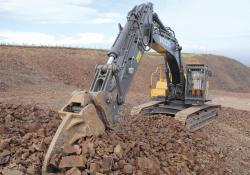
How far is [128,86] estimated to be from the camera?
7004 millimetres

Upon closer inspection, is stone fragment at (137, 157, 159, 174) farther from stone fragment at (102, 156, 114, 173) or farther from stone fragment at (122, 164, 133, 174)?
stone fragment at (102, 156, 114, 173)

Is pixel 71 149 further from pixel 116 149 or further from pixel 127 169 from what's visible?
pixel 127 169

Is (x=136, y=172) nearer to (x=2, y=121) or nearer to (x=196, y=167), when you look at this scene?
(x=196, y=167)

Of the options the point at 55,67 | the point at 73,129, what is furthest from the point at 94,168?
the point at 55,67

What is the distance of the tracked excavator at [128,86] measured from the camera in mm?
5691

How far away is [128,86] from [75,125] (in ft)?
5.57

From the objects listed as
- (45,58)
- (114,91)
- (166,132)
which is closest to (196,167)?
(166,132)

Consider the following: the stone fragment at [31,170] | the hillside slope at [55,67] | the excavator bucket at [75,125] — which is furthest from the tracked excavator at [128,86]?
the hillside slope at [55,67]

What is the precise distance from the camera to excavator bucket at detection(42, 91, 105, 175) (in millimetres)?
5344

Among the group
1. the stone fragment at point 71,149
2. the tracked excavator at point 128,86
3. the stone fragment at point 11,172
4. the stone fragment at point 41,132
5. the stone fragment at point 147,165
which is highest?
Answer: the tracked excavator at point 128,86

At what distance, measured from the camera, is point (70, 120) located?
220 inches

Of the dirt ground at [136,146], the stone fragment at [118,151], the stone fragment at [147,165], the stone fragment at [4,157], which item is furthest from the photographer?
the stone fragment at [147,165]

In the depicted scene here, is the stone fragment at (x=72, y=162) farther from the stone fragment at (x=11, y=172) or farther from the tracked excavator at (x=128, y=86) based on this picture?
the stone fragment at (x=11, y=172)

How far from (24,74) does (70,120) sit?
20067mm
